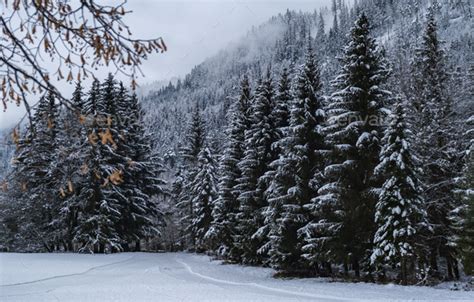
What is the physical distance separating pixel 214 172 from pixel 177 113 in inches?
6396

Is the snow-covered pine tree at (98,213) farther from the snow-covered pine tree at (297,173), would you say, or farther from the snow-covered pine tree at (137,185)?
the snow-covered pine tree at (297,173)

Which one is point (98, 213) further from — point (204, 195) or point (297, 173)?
point (297, 173)

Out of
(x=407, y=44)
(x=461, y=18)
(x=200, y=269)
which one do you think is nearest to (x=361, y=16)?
(x=200, y=269)

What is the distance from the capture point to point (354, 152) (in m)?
17.8

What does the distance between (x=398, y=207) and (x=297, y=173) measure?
610cm

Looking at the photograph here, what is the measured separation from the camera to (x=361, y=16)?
Result: 61.2 ft

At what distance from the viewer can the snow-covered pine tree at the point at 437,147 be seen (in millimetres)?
20781

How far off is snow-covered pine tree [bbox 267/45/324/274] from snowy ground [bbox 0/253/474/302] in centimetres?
163

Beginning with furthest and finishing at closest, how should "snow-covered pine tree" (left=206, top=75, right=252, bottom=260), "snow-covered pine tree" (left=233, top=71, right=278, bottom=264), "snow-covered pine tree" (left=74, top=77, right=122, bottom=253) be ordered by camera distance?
"snow-covered pine tree" (left=74, top=77, right=122, bottom=253) → "snow-covered pine tree" (left=206, top=75, right=252, bottom=260) → "snow-covered pine tree" (left=233, top=71, right=278, bottom=264)

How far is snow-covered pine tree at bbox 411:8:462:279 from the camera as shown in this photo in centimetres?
2078

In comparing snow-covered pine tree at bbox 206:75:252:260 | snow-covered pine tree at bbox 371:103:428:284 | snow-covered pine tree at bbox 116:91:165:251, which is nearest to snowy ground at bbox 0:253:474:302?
snow-covered pine tree at bbox 371:103:428:284

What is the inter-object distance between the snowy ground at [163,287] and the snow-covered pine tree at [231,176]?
419 centimetres

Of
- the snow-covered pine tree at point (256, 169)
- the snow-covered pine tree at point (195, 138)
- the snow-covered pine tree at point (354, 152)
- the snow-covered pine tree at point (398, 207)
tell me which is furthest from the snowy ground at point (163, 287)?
the snow-covered pine tree at point (195, 138)

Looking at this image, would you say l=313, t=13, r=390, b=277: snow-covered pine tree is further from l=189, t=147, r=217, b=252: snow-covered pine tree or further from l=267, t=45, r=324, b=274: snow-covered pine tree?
l=189, t=147, r=217, b=252: snow-covered pine tree
